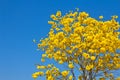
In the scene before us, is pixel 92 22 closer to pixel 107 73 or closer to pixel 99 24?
pixel 99 24

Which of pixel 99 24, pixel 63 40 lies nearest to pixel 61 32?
pixel 63 40

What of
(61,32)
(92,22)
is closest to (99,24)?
(92,22)

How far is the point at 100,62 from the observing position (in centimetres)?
3988

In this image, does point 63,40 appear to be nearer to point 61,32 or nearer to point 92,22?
point 61,32

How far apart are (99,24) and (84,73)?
5.15 metres

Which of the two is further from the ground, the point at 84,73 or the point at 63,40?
the point at 63,40

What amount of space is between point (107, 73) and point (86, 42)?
405cm

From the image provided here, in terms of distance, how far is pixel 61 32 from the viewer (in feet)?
136

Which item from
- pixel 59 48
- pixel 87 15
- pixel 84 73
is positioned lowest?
pixel 84 73

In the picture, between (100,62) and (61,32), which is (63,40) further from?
(100,62)

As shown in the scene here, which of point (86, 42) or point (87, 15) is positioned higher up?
point (87, 15)

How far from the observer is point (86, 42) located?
40250mm

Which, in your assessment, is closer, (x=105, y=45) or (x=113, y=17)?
(x=105, y=45)

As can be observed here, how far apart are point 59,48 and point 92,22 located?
13.8 feet
